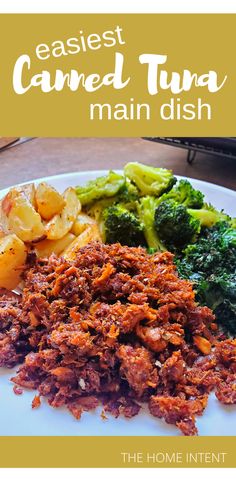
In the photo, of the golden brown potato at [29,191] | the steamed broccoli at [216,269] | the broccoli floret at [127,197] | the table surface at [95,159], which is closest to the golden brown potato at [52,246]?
the golden brown potato at [29,191]

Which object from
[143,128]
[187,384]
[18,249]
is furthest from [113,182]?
[187,384]

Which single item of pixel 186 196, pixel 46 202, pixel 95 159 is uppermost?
pixel 46 202

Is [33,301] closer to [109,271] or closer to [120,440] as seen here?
[109,271]

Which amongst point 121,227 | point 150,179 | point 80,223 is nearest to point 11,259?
point 80,223

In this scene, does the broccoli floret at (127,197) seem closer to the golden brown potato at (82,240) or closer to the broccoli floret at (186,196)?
the broccoli floret at (186,196)

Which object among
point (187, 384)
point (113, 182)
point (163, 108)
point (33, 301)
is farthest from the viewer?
point (113, 182)

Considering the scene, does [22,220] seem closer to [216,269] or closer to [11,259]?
[11,259]
